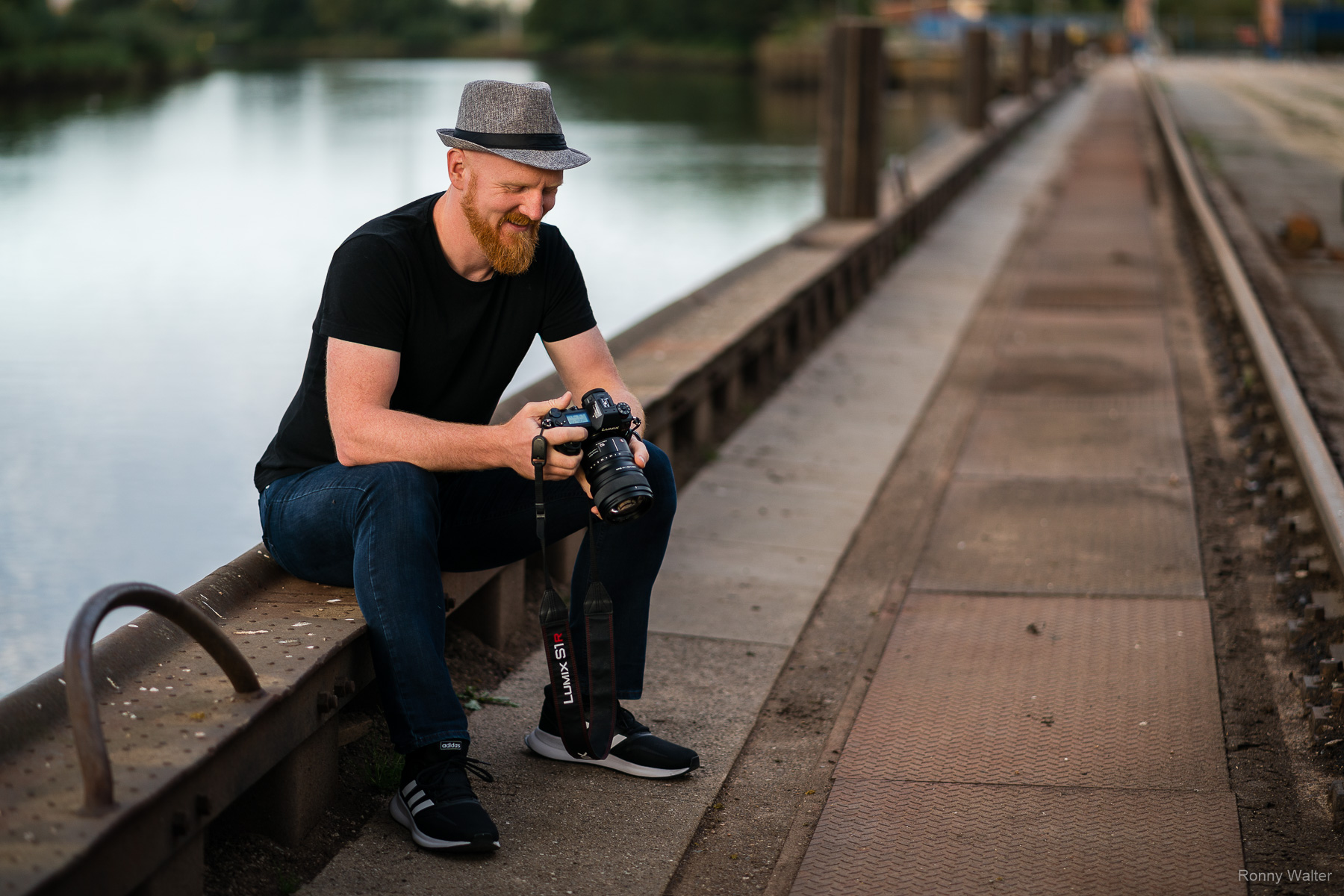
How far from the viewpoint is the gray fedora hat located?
11.1ft

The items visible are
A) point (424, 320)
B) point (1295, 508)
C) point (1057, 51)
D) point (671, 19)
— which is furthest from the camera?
point (671, 19)

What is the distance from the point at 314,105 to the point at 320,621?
164 feet

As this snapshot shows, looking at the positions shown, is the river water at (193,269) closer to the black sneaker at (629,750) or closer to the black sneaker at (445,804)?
the black sneaker at (629,750)

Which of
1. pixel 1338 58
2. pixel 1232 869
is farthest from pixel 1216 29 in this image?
pixel 1232 869

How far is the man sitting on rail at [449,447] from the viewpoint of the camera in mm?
3254

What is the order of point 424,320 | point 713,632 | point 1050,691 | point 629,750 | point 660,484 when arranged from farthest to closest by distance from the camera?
1. point 713,632
2. point 1050,691
3. point 629,750
4. point 660,484
5. point 424,320

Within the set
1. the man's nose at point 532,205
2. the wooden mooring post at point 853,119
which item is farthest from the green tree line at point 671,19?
the man's nose at point 532,205

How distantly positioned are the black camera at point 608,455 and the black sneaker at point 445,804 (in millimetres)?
650

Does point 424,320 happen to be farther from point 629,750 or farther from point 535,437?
point 629,750

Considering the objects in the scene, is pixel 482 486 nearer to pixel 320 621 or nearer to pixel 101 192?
pixel 320 621

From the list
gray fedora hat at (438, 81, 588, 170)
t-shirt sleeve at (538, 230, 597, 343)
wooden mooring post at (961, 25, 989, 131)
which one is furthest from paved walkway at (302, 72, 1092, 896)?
wooden mooring post at (961, 25, 989, 131)

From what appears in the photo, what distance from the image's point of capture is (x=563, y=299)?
3.80m

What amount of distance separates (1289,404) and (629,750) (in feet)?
14.2

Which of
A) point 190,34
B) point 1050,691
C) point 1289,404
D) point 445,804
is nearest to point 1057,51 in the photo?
point 190,34
